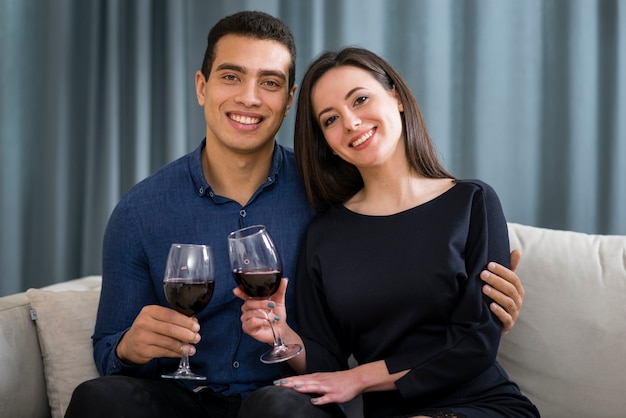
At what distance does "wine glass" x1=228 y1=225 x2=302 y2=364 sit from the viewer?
1.54m

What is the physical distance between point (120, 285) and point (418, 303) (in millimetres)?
770

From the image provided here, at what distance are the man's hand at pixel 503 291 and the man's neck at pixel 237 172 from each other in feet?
2.25

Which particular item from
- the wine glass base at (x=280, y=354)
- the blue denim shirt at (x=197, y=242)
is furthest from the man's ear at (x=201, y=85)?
the wine glass base at (x=280, y=354)

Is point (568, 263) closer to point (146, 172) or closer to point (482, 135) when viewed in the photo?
point (482, 135)

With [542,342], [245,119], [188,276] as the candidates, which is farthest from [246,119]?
[542,342]

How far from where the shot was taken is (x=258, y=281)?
5.06ft

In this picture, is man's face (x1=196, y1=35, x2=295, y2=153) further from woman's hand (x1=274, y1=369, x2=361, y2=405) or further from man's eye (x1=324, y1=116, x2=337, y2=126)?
woman's hand (x1=274, y1=369, x2=361, y2=405)

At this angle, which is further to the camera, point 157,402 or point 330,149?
point 330,149

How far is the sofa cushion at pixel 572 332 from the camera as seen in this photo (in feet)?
6.56

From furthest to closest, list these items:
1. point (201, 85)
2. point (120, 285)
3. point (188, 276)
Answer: point (201, 85) < point (120, 285) < point (188, 276)

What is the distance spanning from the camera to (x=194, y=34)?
328 cm

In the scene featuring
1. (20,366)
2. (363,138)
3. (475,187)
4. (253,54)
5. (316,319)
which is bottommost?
(20,366)

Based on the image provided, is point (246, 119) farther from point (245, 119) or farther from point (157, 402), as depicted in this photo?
point (157, 402)

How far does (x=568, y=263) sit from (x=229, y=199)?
3.16ft
